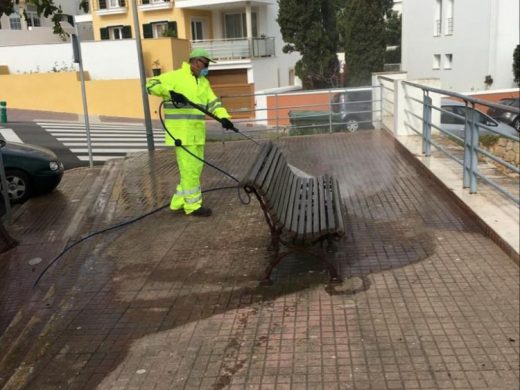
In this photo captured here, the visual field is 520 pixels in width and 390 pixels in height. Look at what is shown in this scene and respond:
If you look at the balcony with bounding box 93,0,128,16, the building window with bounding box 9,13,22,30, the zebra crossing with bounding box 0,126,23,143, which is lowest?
the zebra crossing with bounding box 0,126,23,143

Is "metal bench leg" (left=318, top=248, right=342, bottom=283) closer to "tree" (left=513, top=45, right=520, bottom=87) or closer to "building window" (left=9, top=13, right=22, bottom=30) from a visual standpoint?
"tree" (left=513, top=45, right=520, bottom=87)

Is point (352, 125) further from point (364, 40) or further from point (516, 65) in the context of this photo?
point (364, 40)

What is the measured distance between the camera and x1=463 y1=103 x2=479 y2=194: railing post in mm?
5836

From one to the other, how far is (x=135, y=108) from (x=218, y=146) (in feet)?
61.1

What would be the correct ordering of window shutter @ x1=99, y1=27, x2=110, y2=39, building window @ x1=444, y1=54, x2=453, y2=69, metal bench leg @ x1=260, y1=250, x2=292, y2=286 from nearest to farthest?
metal bench leg @ x1=260, y1=250, x2=292, y2=286 → building window @ x1=444, y1=54, x2=453, y2=69 → window shutter @ x1=99, y1=27, x2=110, y2=39

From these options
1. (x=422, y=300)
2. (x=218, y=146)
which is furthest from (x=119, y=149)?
(x=422, y=300)

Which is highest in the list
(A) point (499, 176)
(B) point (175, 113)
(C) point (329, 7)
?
(C) point (329, 7)

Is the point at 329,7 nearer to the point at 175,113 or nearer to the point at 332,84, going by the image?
the point at 332,84

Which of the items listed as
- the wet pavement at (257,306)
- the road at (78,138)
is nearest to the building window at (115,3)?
the road at (78,138)

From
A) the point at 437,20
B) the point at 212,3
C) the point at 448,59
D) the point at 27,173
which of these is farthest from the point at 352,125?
the point at 212,3

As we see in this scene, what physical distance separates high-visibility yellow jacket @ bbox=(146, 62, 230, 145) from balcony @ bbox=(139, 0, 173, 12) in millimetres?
32446

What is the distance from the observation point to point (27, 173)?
9.27 metres

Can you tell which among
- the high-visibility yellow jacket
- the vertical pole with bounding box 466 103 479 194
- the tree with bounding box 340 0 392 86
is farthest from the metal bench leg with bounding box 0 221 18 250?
the tree with bounding box 340 0 392 86

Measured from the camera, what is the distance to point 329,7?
35.3 meters
